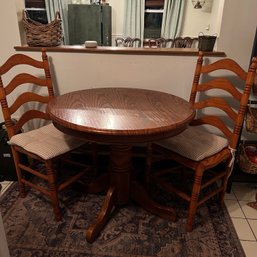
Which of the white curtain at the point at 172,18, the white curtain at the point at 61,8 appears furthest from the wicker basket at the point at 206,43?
the white curtain at the point at 61,8

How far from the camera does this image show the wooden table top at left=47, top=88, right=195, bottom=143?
1110 mm

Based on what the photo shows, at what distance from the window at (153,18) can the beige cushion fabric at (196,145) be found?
3961 millimetres

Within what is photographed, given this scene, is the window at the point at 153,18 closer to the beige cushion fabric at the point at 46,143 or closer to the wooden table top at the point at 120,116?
the wooden table top at the point at 120,116

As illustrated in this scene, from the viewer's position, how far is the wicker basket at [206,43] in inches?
67.7

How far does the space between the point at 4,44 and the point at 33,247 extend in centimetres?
148

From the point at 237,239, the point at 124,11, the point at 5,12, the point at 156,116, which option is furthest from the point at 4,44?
the point at 124,11

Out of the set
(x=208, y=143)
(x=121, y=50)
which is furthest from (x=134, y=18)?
(x=208, y=143)

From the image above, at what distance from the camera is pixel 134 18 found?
4.85m

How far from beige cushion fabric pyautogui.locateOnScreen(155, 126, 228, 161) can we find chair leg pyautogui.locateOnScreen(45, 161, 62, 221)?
70 cm

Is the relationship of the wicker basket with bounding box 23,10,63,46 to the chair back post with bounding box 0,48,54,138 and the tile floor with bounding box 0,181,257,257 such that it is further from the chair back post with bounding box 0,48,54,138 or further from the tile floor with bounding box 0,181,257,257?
the tile floor with bounding box 0,181,257,257

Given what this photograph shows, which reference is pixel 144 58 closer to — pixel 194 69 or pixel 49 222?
pixel 194 69

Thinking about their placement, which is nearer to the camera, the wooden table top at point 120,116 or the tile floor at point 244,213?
the wooden table top at point 120,116

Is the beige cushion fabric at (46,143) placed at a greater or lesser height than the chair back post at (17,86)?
lesser

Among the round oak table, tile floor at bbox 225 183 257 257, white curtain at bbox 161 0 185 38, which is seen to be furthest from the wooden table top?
white curtain at bbox 161 0 185 38
